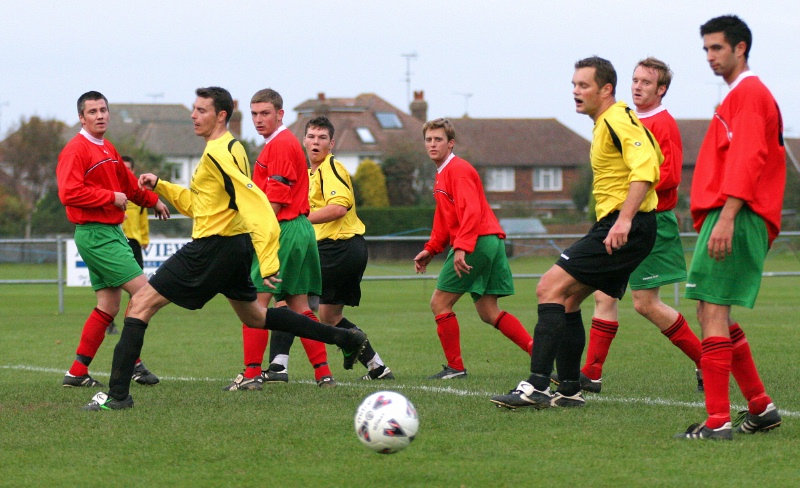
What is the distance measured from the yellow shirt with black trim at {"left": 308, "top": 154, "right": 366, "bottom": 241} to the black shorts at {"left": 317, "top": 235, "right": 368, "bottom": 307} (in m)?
0.09

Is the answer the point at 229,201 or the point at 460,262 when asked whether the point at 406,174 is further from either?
the point at 229,201

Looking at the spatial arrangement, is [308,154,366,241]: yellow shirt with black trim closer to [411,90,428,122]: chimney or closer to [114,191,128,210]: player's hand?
[114,191,128,210]: player's hand

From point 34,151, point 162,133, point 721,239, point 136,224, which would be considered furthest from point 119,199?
point 162,133

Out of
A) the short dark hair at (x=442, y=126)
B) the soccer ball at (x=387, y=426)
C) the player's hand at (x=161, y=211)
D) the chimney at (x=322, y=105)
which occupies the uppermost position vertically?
the chimney at (x=322, y=105)

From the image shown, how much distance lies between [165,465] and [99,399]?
1.92 metres

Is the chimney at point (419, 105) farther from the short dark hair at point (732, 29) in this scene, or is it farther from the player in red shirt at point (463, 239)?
the short dark hair at point (732, 29)

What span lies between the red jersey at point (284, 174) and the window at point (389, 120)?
6467cm

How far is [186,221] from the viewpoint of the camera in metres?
24.7

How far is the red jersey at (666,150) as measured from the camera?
7559 mm

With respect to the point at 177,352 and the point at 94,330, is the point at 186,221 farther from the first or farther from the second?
the point at 94,330

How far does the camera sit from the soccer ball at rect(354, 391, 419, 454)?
5219mm

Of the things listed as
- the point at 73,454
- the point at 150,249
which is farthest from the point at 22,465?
the point at 150,249

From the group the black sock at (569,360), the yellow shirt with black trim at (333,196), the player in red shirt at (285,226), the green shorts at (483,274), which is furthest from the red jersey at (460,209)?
the black sock at (569,360)

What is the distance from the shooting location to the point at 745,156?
17.8 ft
